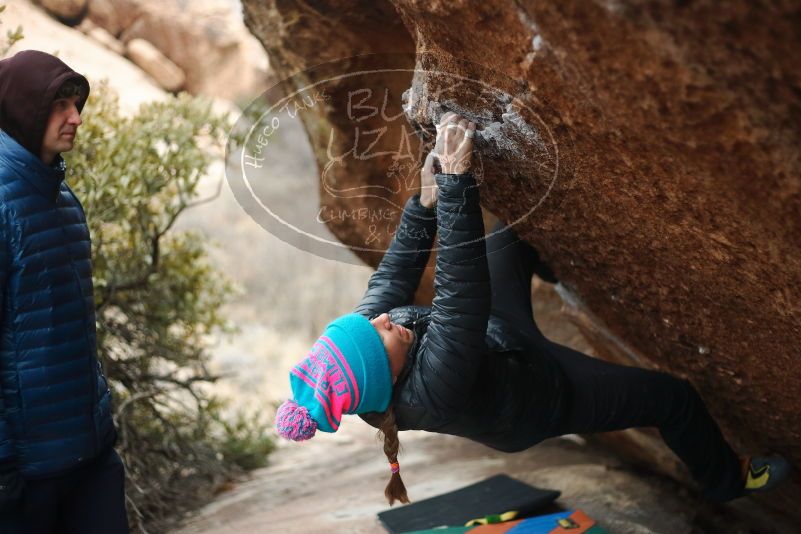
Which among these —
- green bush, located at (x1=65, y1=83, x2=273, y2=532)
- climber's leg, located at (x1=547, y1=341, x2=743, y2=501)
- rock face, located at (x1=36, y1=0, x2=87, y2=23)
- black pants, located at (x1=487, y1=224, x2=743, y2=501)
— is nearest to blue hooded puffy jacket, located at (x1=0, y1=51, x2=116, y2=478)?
green bush, located at (x1=65, y1=83, x2=273, y2=532)

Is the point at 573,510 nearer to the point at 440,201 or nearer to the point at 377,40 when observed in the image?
the point at 440,201

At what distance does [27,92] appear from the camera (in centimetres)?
210

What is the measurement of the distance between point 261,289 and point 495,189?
34.0 ft

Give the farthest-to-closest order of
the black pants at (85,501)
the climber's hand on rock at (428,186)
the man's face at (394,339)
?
the climber's hand on rock at (428,186)
the man's face at (394,339)
the black pants at (85,501)

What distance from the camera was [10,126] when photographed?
2.12 metres

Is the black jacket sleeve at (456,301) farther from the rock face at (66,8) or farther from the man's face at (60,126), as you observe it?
the rock face at (66,8)

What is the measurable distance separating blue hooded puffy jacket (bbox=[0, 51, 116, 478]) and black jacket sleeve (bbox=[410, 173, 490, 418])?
1056 mm

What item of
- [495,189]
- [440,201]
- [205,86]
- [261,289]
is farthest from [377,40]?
[205,86]

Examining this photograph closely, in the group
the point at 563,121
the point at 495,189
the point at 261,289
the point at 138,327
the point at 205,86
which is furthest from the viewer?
the point at 205,86

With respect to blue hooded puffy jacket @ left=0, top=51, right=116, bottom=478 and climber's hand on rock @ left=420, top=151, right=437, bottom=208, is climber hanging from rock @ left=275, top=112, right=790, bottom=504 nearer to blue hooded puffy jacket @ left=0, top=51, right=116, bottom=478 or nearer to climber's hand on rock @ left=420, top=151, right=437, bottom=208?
climber's hand on rock @ left=420, top=151, right=437, bottom=208

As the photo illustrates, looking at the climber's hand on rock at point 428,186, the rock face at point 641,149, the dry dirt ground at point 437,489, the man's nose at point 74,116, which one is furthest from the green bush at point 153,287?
the climber's hand on rock at point 428,186

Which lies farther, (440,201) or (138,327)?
(138,327)

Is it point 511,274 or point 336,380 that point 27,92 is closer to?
point 336,380

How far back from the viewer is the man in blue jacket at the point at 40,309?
6.89 ft
